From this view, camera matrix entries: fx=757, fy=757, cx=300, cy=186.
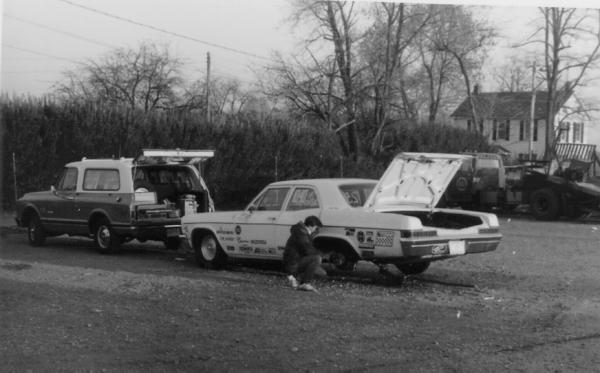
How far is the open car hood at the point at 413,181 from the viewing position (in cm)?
776

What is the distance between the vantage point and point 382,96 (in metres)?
13.4

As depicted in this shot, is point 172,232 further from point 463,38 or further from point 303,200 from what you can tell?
point 463,38

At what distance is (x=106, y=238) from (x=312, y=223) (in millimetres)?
3857

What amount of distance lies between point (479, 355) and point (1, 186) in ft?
22.6

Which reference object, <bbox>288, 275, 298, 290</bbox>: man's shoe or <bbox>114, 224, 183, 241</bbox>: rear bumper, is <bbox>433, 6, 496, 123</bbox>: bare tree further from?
<bbox>114, 224, 183, 241</bbox>: rear bumper

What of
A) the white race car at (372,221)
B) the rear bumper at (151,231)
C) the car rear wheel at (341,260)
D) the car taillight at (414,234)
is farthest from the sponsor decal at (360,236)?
the rear bumper at (151,231)

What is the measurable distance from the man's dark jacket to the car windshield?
27.1 inches

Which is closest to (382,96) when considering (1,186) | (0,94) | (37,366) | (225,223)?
(225,223)

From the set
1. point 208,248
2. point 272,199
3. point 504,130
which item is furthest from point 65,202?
point 504,130

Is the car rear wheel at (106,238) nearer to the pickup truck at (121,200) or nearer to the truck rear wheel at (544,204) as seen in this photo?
the pickup truck at (121,200)

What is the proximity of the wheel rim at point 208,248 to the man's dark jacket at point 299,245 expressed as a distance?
67.6 inches

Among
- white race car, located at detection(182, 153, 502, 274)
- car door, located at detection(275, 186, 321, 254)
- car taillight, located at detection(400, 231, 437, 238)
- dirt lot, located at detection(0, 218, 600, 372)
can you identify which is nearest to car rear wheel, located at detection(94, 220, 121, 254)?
dirt lot, located at detection(0, 218, 600, 372)

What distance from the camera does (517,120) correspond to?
1390 centimetres

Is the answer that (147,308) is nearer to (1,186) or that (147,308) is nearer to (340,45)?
(1,186)
